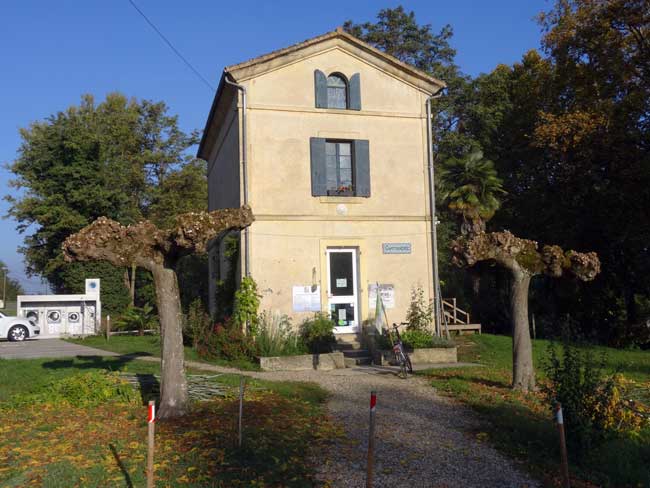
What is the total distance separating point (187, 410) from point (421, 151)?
1072 centimetres

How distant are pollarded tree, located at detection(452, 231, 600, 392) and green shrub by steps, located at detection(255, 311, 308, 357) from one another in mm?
5161

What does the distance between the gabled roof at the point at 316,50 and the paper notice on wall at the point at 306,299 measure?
5482mm

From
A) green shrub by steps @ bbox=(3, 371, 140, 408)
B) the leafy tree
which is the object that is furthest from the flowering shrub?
the leafy tree

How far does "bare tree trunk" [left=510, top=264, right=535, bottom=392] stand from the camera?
1034 cm

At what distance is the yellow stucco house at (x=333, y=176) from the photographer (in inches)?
609

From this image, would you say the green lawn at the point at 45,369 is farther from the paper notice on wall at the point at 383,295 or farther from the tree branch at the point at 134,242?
the paper notice on wall at the point at 383,295

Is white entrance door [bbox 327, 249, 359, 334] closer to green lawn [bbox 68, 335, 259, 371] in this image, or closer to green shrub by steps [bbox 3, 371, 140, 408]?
green lawn [bbox 68, 335, 259, 371]

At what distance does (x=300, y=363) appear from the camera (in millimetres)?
13203

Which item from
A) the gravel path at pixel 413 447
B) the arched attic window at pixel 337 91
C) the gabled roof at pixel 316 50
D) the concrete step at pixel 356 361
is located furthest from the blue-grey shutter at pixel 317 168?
the gravel path at pixel 413 447

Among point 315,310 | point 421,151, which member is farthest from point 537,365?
point 421,151

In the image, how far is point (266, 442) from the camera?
22.6 feet

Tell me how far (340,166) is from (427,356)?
5.51 meters

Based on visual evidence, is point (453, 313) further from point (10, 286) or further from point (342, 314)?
point (10, 286)

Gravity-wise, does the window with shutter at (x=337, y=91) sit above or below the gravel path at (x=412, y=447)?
above
